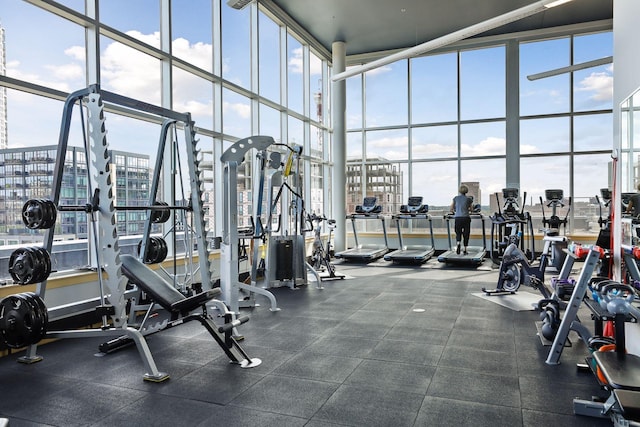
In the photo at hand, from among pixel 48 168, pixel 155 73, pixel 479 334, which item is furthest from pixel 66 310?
pixel 479 334

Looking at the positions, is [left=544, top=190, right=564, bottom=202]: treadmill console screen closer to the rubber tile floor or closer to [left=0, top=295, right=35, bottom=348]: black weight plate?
the rubber tile floor

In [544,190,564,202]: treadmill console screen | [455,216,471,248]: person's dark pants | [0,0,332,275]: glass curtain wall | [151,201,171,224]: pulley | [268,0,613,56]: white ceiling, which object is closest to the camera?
[0,0,332,275]: glass curtain wall

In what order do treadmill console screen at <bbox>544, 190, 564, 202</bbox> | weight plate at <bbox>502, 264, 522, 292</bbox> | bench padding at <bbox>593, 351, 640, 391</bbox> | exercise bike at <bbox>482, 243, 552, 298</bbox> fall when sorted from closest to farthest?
1. bench padding at <bbox>593, 351, 640, 391</bbox>
2. exercise bike at <bbox>482, 243, 552, 298</bbox>
3. weight plate at <bbox>502, 264, 522, 292</bbox>
4. treadmill console screen at <bbox>544, 190, 564, 202</bbox>

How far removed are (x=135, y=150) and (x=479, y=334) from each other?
477cm

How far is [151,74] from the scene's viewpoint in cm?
639

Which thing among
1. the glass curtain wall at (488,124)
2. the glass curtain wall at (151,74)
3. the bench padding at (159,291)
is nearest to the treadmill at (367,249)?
the glass curtain wall at (488,124)

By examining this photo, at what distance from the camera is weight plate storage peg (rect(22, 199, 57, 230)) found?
3.58 meters

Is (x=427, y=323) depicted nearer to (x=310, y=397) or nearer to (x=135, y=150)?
(x=310, y=397)

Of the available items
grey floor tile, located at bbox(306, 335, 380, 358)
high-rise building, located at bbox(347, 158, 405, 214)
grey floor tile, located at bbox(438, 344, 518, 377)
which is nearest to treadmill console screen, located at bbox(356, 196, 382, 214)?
high-rise building, located at bbox(347, 158, 405, 214)

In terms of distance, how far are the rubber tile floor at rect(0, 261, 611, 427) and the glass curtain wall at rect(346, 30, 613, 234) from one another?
6.94 meters

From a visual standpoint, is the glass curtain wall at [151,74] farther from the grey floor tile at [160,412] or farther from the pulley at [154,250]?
the grey floor tile at [160,412]

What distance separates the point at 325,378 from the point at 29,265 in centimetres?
249

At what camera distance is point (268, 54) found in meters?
9.37

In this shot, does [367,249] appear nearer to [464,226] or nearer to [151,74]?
[464,226]
